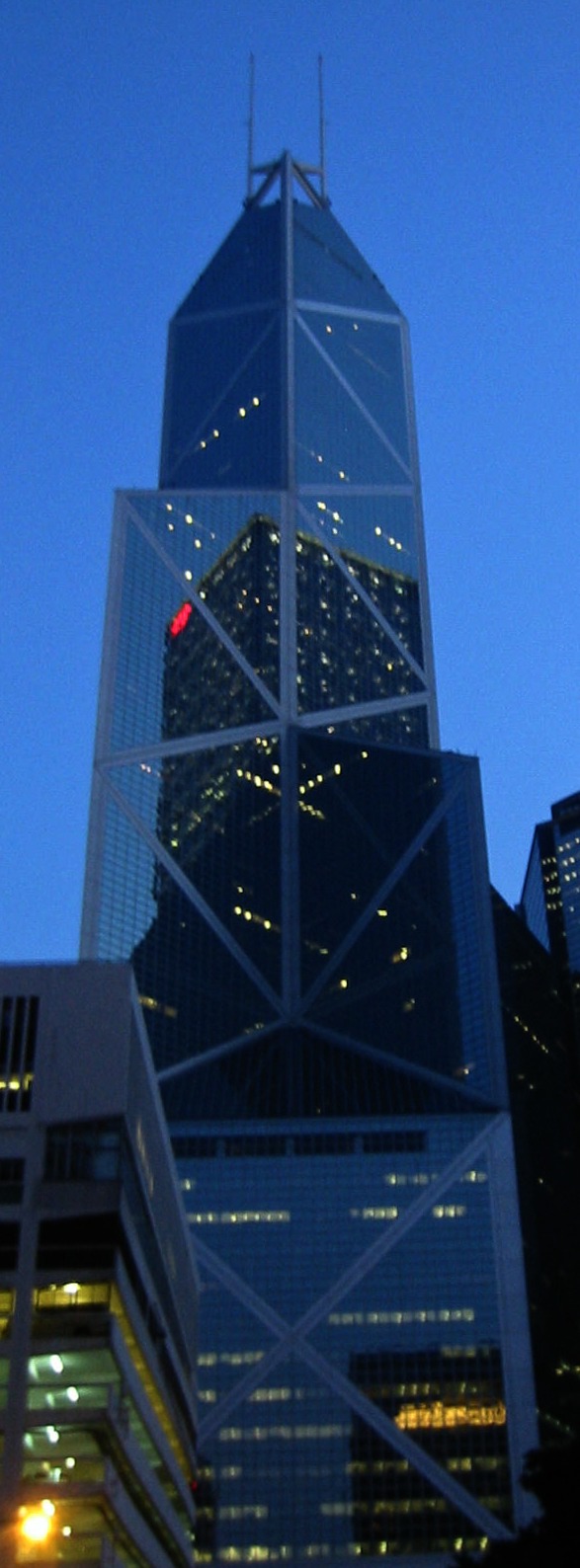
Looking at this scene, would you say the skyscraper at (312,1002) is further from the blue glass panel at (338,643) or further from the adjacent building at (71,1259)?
the adjacent building at (71,1259)

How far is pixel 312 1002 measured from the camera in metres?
161

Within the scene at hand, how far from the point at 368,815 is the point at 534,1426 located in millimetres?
60451

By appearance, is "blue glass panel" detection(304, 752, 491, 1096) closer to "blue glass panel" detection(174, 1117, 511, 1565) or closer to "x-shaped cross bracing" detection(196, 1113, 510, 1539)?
"blue glass panel" detection(174, 1117, 511, 1565)

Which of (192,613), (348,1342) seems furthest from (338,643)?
(348,1342)

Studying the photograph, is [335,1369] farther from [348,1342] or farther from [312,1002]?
[312,1002]

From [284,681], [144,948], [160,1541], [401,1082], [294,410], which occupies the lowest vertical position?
[160,1541]

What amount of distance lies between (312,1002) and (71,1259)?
10798 centimetres

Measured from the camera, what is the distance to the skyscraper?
5212 inches

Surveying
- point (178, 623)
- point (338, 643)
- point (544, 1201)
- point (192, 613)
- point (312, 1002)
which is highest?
point (338, 643)

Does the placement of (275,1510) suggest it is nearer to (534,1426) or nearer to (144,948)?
(534,1426)

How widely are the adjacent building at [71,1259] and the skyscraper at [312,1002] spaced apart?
248ft

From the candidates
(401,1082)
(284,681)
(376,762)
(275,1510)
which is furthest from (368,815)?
(275,1510)

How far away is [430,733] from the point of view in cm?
19062

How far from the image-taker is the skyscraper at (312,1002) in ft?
434
